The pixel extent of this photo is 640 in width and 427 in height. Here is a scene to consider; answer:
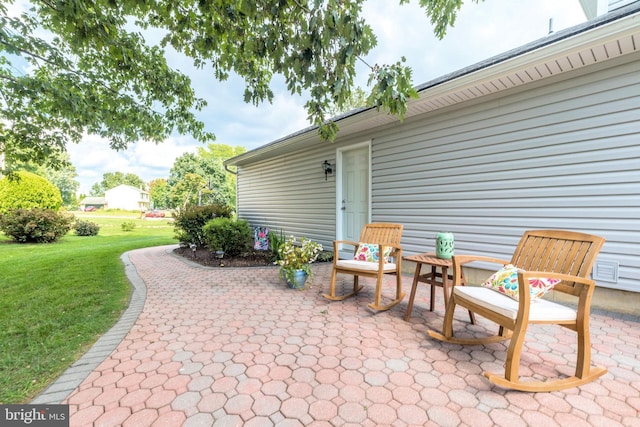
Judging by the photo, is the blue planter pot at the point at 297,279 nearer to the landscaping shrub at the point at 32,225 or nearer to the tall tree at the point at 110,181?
the landscaping shrub at the point at 32,225

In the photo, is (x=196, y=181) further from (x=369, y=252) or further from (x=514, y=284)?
(x=514, y=284)

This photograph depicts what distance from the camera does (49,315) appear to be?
2.81m

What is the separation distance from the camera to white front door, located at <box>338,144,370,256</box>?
5.29m

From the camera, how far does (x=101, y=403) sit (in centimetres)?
150

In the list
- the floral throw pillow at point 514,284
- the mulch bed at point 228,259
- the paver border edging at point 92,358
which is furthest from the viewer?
the mulch bed at point 228,259

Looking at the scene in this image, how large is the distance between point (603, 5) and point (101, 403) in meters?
8.23

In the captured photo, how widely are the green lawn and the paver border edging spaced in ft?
0.19

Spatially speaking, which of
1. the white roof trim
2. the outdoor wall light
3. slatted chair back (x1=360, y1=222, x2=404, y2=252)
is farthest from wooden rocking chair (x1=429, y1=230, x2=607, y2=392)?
the outdoor wall light

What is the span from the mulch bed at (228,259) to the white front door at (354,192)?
5.51ft

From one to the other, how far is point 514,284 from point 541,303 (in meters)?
0.18

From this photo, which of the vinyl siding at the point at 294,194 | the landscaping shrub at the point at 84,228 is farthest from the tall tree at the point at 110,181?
the vinyl siding at the point at 294,194

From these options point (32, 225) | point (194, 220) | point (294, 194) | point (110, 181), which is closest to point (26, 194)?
point (32, 225)

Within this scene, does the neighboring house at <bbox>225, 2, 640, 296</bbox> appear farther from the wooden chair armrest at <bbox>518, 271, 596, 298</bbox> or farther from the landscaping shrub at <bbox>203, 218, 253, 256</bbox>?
the landscaping shrub at <bbox>203, 218, 253, 256</bbox>

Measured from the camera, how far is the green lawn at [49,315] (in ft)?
5.88
